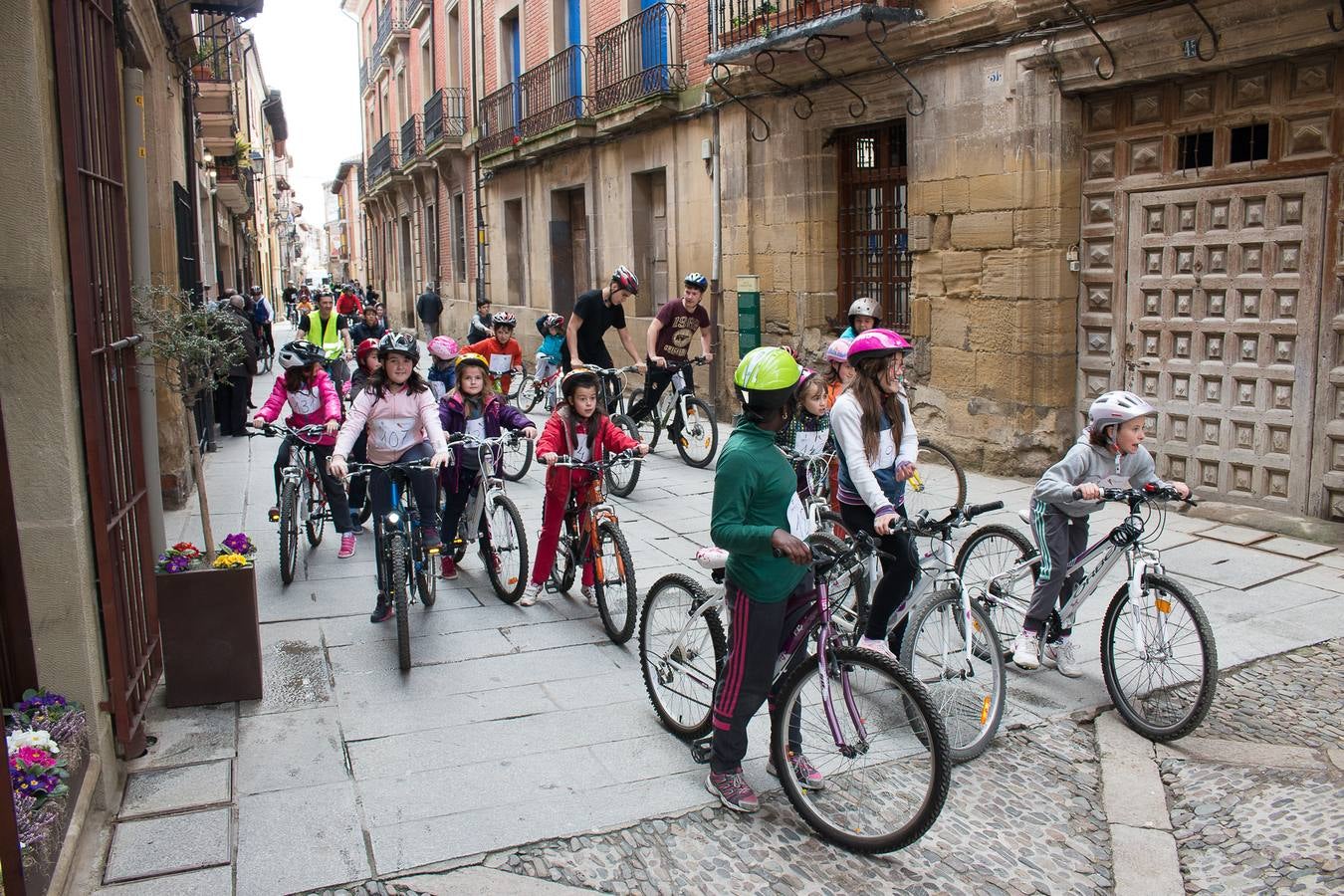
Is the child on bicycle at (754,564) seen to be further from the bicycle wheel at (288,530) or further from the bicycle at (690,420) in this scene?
the bicycle at (690,420)

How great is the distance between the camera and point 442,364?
9398 mm

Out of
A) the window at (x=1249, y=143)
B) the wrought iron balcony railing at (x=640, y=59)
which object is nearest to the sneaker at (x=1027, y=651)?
the window at (x=1249, y=143)

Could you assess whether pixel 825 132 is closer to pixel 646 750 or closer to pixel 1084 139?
pixel 1084 139

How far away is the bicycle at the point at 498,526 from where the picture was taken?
6406mm

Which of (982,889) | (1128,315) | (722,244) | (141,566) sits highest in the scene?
(722,244)

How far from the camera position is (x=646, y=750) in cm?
450

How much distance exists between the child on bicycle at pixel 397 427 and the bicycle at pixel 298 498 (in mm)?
1018

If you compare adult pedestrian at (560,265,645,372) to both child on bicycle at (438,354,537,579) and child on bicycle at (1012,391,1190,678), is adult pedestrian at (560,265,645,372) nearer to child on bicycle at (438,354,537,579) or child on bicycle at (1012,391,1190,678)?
child on bicycle at (438,354,537,579)

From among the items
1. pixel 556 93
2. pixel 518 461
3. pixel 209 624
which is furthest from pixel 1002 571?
pixel 556 93

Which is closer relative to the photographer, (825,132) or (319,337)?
(825,132)

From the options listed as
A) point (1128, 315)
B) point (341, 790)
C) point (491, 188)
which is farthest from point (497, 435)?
point (491, 188)

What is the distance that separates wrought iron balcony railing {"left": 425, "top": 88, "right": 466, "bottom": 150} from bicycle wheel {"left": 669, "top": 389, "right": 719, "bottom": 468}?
53.3 feet

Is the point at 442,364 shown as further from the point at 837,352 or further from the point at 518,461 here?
the point at 837,352

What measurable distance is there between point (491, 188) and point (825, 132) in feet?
40.8
